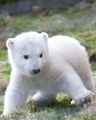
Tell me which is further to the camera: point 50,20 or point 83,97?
point 50,20

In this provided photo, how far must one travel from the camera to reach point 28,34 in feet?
30.6

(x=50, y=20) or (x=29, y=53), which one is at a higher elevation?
(x=50, y=20)

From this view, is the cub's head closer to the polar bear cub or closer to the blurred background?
the polar bear cub

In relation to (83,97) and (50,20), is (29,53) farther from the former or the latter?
(50,20)

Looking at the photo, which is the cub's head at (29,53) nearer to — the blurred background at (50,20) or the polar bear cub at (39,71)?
the polar bear cub at (39,71)

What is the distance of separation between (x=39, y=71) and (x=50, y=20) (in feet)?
52.6

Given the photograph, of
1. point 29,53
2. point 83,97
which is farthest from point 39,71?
point 83,97

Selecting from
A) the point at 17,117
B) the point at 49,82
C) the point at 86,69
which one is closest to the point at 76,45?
the point at 86,69

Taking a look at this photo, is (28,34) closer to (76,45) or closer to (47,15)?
(76,45)

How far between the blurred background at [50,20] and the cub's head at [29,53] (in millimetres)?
4163

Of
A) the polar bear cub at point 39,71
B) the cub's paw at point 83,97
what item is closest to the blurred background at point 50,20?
the polar bear cub at point 39,71

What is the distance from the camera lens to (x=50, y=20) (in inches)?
976

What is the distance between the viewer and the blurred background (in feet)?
64.1

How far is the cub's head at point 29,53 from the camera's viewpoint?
29.3 feet
